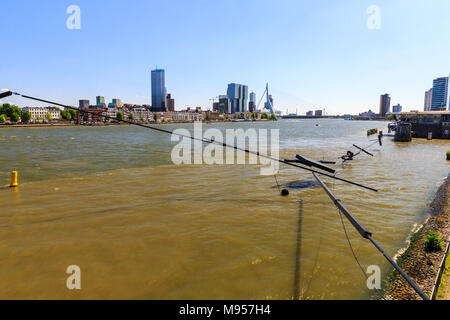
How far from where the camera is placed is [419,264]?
7918 mm

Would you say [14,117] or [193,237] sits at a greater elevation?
[14,117]

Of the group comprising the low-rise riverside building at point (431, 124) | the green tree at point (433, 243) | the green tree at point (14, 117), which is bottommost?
the green tree at point (433, 243)

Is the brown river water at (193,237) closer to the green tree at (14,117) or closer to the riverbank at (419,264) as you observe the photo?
the riverbank at (419,264)

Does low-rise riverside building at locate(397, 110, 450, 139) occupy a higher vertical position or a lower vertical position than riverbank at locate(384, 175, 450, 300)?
higher

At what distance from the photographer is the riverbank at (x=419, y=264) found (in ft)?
22.2

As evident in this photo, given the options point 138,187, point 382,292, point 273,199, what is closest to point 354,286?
point 382,292

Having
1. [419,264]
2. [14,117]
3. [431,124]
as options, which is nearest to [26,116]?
[14,117]

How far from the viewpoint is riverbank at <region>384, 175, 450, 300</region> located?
267 inches

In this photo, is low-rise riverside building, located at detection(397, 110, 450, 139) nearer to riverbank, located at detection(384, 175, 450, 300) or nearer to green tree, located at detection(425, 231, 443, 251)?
riverbank, located at detection(384, 175, 450, 300)

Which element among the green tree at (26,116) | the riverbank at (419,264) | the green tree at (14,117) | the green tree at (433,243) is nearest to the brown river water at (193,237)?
the riverbank at (419,264)

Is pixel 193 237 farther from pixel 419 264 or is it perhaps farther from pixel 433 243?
pixel 433 243

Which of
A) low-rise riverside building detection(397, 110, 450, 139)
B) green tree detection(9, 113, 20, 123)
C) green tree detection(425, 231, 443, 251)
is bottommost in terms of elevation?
green tree detection(425, 231, 443, 251)

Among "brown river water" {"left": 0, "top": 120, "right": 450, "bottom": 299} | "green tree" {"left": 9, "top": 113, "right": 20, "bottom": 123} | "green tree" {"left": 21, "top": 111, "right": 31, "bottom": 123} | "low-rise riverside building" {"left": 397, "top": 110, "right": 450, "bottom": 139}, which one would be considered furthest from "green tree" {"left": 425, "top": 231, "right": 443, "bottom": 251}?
"green tree" {"left": 21, "top": 111, "right": 31, "bottom": 123}

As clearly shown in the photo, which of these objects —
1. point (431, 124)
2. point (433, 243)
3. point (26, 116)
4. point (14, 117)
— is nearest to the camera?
point (433, 243)
